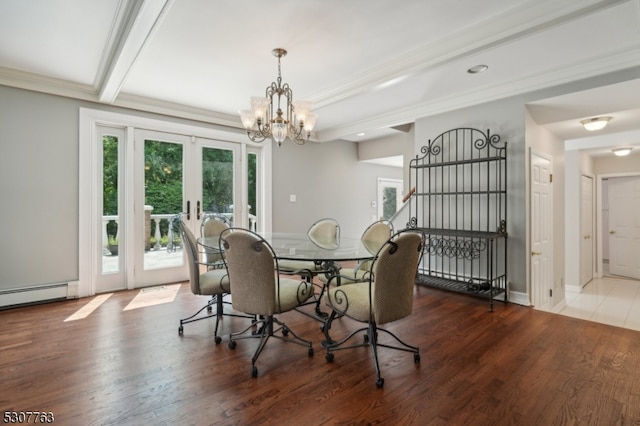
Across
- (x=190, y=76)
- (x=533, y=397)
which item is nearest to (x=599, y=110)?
(x=533, y=397)

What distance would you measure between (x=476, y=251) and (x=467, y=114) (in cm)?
162

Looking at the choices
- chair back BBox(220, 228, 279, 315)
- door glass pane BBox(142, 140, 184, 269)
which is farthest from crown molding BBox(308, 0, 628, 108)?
door glass pane BBox(142, 140, 184, 269)

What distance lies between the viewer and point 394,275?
1.92 metres

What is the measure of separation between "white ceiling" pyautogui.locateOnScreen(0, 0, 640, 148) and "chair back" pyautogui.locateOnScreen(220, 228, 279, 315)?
155cm

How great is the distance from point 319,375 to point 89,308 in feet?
8.86

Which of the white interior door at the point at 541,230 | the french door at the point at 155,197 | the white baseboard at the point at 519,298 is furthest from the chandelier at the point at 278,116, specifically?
the white baseboard at the point at 519,298

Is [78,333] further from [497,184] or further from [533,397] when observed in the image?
[497,184]

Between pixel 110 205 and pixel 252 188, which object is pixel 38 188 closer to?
pixel 110 205

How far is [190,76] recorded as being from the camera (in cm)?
328

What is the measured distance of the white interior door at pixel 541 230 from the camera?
346 cm

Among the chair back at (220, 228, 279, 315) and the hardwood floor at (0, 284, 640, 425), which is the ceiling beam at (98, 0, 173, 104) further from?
the hardwood floor at (0, 284, 640, 425)

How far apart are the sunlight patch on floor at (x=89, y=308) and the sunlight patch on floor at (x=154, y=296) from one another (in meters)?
0.32

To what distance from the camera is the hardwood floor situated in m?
1.61

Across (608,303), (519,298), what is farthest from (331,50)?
(608,303)
